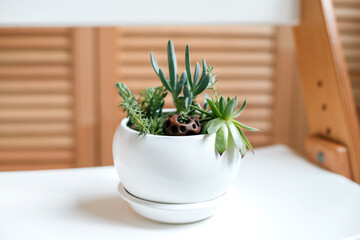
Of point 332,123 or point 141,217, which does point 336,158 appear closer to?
point 332,123

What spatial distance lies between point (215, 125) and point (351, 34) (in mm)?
1034

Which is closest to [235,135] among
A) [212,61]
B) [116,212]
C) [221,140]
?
[221,140]

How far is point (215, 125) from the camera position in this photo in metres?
0.42

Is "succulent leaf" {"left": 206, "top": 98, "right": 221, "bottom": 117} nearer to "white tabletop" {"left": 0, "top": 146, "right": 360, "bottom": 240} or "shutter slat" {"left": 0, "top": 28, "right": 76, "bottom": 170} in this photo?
"white tabletop" {"left": 0, "top": 146, "right": 360, "bottom": 240}

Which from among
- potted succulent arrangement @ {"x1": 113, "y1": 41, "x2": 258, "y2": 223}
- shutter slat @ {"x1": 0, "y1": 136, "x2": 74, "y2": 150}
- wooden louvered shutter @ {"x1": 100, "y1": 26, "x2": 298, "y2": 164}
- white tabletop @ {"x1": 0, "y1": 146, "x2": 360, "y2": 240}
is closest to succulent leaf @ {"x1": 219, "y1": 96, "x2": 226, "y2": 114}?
potted succulent arrangement @ {"x1": 113, "y1": 41, "x2": 258, "y2": 223}

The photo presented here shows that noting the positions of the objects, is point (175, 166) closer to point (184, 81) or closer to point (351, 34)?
point (184, 81)

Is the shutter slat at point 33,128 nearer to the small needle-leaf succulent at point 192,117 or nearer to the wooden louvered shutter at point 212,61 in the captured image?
the wooden louvered shutter at point 212,61

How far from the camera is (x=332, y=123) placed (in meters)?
0.66

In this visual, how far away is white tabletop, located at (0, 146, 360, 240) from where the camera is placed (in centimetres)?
44

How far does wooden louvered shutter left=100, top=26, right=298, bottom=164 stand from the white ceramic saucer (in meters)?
0.81

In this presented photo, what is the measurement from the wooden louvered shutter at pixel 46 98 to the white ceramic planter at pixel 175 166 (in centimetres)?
83

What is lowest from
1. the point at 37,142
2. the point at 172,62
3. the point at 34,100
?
the point at 37,142

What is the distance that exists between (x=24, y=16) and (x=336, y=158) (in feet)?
1.72

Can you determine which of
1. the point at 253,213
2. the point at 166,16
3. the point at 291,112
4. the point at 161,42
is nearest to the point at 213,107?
the point at 253,213
